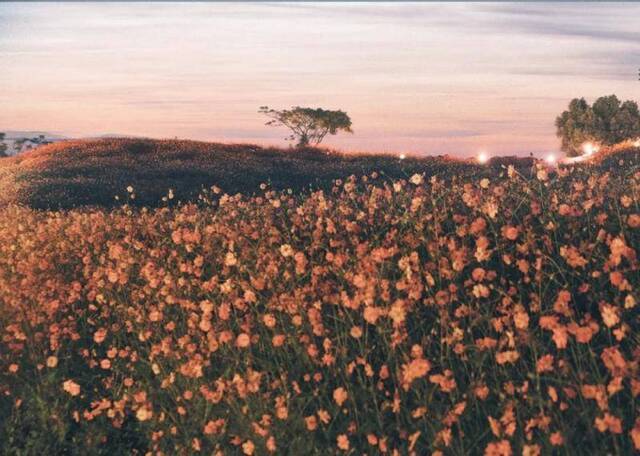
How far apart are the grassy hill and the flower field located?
1237 centimetres

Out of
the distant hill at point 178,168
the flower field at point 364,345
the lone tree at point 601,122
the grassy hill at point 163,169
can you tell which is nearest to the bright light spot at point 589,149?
the distant hill at point 178,168

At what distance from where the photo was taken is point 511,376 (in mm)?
5891

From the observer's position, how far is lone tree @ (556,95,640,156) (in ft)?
247

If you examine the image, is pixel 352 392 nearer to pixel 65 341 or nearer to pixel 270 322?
pixel 270 322

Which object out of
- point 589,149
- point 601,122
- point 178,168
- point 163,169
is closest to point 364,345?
point 178,168

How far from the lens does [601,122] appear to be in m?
76.4

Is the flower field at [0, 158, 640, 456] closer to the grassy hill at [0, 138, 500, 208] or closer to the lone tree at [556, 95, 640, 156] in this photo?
the grassy hill at [0, 138, 500, 208]

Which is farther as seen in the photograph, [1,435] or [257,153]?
[257,153]

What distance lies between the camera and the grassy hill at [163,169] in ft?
80.0

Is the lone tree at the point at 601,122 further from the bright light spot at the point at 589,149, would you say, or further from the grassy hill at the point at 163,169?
the grassy hill at the point at 163,169

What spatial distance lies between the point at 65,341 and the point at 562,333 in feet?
19.7

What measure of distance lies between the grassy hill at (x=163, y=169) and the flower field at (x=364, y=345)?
40.6 feet

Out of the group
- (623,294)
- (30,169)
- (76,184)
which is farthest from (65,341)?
(30,169)

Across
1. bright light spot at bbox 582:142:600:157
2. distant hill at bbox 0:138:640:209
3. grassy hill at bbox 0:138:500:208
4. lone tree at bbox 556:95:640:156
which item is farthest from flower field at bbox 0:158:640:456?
lone tree at bbox 556:95:640:156
